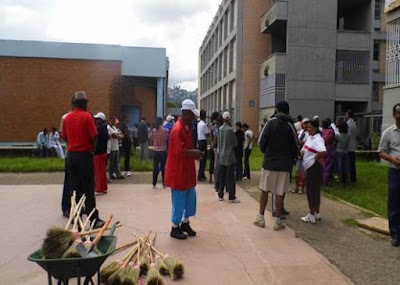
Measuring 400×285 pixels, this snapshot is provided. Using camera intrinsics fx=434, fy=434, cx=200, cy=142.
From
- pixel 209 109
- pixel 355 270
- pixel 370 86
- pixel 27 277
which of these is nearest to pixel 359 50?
pixel 370 86

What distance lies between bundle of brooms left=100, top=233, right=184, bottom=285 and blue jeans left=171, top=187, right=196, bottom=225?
0.96m

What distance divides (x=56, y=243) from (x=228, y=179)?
18.5ft

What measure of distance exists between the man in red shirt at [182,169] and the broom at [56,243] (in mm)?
2500

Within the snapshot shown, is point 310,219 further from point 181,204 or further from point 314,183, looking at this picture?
point 181,204

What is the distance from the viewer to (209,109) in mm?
57750

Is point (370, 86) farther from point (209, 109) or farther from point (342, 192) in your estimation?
point (209, 109)

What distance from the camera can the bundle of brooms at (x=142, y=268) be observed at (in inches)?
163

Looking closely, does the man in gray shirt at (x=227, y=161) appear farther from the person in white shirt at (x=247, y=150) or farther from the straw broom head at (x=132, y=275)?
the straw broom head at (x=132, y=275)

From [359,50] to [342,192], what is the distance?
1841 centimetres

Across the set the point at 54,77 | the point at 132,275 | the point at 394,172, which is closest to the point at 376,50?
the point at 54,77

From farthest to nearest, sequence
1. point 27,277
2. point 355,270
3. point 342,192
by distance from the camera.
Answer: point 342,192 < point 355,270 < point 27,277

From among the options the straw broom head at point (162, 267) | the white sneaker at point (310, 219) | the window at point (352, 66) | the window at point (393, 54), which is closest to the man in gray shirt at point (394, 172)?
the white sneaker at point (310, 219)

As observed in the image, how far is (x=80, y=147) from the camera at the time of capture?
6.46 m

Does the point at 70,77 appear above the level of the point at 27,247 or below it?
above
